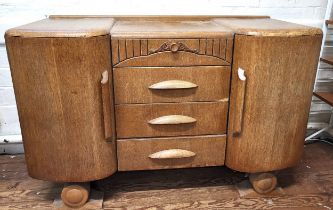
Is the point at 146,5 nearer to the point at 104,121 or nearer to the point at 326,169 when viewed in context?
the point at 104,121

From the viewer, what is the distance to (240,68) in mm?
1003

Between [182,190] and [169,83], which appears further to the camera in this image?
[182,190]

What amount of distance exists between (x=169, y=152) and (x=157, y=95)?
0.22m

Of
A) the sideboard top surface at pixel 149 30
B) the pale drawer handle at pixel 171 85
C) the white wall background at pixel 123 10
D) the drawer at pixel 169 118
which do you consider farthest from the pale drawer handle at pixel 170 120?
the white wall background at pixel 123 10

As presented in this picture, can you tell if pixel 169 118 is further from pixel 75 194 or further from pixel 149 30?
pixel 75 194

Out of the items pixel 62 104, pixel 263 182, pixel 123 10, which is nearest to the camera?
pixel 62 104

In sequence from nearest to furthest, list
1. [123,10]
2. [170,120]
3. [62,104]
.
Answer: [62,104] < [170,120] < [123,10]

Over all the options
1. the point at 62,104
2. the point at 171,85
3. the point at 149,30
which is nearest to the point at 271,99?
the point at 171,85

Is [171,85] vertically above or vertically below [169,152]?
above

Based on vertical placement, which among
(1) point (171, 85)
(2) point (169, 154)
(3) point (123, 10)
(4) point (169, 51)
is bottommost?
(2) point (169, 154)

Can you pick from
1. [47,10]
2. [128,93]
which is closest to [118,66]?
[128,93]

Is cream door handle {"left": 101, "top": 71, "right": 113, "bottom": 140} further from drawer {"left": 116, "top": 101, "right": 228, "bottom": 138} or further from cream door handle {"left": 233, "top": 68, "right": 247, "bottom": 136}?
cream door handle {"left": 233, "top": 68, "right": 247, "bottom": 136}

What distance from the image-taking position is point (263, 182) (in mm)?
1208

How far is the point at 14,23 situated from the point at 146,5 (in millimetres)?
561
